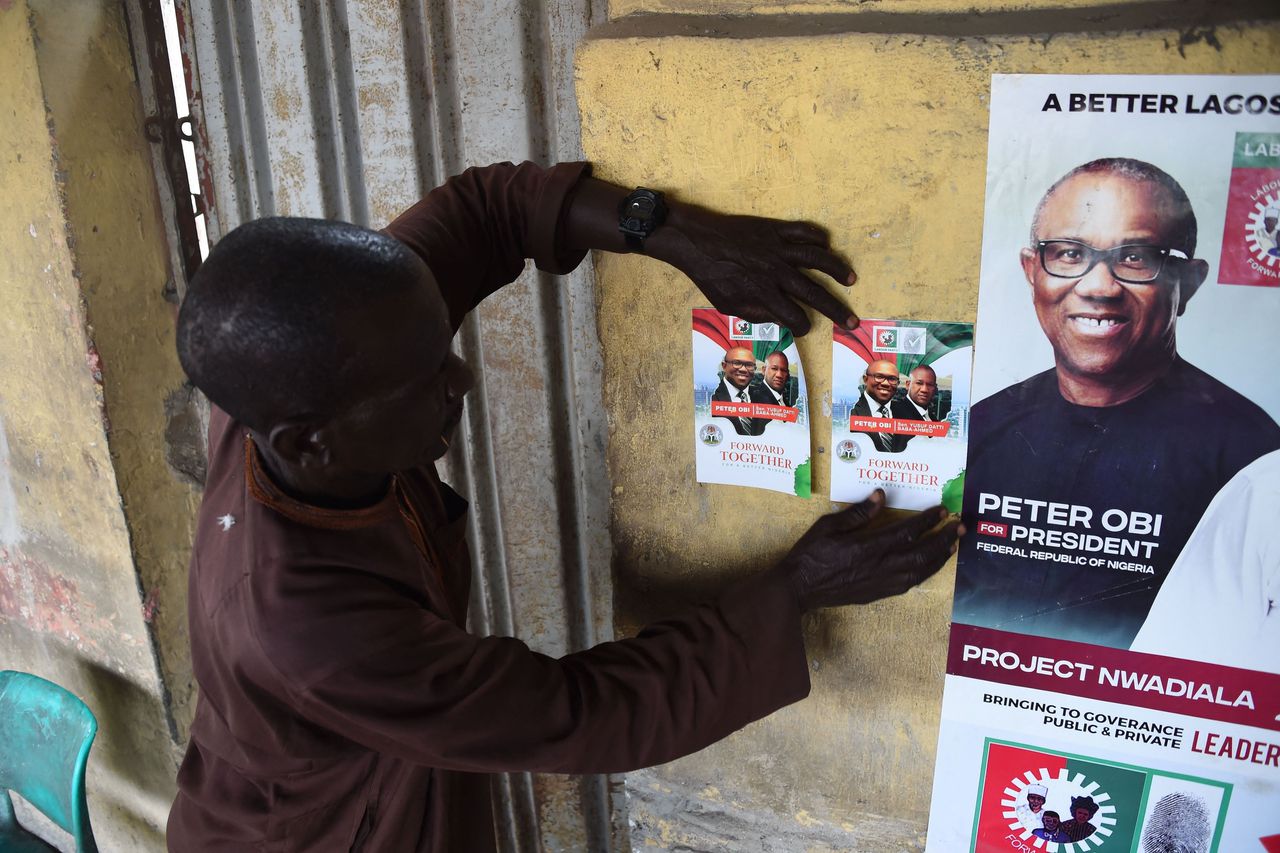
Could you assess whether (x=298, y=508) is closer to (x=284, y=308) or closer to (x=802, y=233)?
(x=284, y=308)

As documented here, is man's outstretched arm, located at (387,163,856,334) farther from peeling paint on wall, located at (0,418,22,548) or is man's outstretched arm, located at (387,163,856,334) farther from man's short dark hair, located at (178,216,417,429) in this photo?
peeling paint on wall, located at (0,418,22,548)

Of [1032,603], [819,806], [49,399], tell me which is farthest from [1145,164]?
[49,399]

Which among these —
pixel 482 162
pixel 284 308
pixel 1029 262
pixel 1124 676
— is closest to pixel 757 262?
pixel 1029 262

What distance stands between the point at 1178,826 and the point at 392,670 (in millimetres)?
940

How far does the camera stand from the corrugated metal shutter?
1.65 m

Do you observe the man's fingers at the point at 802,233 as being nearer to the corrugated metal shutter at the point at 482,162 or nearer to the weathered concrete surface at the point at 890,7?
the weathered concrete surface at the point at 890,7

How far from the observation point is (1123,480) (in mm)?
1076

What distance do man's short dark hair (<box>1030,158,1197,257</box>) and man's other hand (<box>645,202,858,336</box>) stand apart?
0.26 metres

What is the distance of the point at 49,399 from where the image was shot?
2322 mm

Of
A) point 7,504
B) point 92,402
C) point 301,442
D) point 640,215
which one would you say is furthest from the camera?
point 7,504

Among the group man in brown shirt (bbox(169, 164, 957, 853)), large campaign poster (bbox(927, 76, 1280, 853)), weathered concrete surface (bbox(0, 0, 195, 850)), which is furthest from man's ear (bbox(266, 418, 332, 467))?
weathered concrete surface (bbox(0, 0, 195, 850))

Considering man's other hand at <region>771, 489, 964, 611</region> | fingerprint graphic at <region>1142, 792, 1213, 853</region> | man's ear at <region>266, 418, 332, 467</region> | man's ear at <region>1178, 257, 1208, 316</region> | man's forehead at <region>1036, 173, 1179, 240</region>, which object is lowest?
fingerprint graphic at <region>1142, 792, 1213, 853</region>

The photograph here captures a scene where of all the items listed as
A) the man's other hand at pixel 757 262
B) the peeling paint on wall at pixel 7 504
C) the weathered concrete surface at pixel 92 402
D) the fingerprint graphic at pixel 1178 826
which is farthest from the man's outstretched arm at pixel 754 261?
the peeling paint on wall at pixel 7 504

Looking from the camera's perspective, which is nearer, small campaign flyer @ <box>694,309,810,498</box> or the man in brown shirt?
the man in brown shirt
